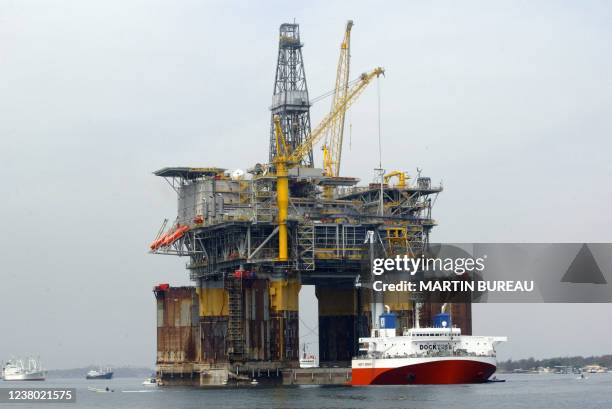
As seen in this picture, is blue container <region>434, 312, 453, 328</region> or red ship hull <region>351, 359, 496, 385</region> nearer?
red ship hull <region>351, 359, 496, 385</region>

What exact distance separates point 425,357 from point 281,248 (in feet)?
56.2

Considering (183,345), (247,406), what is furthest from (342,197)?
(247,406)

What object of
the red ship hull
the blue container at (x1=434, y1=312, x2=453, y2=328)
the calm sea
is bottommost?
the calm sea

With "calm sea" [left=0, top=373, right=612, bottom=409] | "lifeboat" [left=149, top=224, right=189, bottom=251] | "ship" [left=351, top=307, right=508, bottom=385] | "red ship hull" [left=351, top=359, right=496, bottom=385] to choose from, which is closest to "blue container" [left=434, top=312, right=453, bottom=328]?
"ship" [left=351, top=307, right=508, bottom=385]

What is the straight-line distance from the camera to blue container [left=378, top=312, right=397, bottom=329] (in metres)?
111

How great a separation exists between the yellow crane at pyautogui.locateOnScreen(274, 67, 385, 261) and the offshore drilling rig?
109mm

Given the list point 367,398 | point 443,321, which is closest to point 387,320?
point 443,321

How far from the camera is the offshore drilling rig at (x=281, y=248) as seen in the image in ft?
381

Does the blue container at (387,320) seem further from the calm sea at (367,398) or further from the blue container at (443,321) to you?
the calm sea at (367,398)

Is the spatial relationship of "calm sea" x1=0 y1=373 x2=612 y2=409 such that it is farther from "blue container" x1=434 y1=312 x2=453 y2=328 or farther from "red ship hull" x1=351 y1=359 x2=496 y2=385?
"blue container" x1=434 y1=312 x2=453 y2=328

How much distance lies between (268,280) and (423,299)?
14.1 m

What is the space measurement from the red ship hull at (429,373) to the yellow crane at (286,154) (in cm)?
1367

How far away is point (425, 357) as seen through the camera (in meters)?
106

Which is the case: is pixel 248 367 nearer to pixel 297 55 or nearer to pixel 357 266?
pixel 357 266
